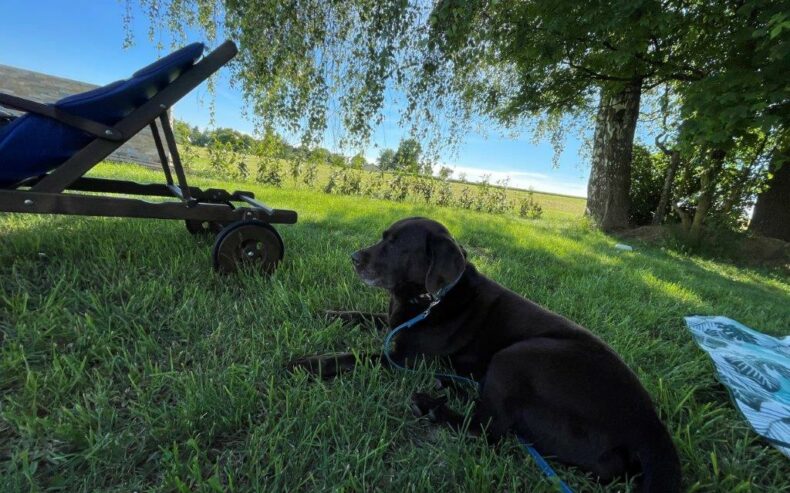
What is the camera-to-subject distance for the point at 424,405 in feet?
5.36

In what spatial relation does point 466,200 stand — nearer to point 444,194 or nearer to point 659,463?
point 444,194

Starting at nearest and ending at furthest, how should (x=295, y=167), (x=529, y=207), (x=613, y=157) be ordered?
(x=295, y=167), (x=613, y=157), (x=529, y=207)

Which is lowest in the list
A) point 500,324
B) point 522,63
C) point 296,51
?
point 500,324

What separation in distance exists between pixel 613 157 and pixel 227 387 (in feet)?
30.1

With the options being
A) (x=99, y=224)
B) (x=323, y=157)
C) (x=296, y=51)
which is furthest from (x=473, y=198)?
(x=99, y=224)

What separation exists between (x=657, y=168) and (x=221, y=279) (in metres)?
11.4

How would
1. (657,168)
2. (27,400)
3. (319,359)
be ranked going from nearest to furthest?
(27,400) → (319,359) → (657,168)

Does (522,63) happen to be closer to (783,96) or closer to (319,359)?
(783,96)

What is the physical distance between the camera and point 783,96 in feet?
16.4

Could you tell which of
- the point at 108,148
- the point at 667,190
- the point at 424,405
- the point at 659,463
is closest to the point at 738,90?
the point at 667,190

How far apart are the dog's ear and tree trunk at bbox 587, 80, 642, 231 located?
26.5 ft

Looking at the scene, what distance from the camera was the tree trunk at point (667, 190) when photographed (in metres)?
9.04

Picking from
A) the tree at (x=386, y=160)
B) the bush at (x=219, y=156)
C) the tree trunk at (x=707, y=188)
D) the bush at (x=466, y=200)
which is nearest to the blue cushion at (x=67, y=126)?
the tree at (x=386, y=160)

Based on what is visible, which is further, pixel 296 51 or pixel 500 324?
pixel 296 51
